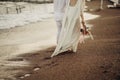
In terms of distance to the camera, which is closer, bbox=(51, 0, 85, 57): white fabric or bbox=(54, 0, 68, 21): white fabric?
bbox=(51, 0, 85, 57): white fabric

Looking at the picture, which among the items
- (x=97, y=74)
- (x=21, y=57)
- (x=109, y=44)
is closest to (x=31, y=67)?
(x=21, y=57)

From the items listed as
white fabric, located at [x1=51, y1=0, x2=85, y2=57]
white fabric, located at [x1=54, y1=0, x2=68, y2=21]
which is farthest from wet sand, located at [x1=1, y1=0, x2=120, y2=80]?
white fabric, located at [x1=54, y1=0, x2=68, y2=21]

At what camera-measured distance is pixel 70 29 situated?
20.6 feet

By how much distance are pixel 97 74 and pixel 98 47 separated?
6.63ft

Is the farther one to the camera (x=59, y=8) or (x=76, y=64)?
(x=59, y=8)

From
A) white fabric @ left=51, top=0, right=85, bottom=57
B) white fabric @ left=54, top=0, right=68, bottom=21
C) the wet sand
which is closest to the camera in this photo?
the wet sand

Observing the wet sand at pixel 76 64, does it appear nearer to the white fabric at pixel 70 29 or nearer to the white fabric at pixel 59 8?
the white fabric at pixel 70 29

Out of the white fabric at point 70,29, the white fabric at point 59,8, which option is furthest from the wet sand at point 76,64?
the white fabric at point 59,8

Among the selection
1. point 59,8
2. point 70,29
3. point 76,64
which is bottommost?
point 76,64

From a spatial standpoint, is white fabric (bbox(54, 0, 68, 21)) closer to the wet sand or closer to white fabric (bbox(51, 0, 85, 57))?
white fabric (bbox(51, 0, 85, 57))

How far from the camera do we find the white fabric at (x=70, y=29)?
6043mm

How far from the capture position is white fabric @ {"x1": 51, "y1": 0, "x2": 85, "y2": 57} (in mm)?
6043

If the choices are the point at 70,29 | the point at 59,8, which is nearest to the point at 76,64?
the point at 70,29

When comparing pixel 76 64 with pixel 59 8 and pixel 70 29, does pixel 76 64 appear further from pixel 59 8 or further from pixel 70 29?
pixel 59 8
